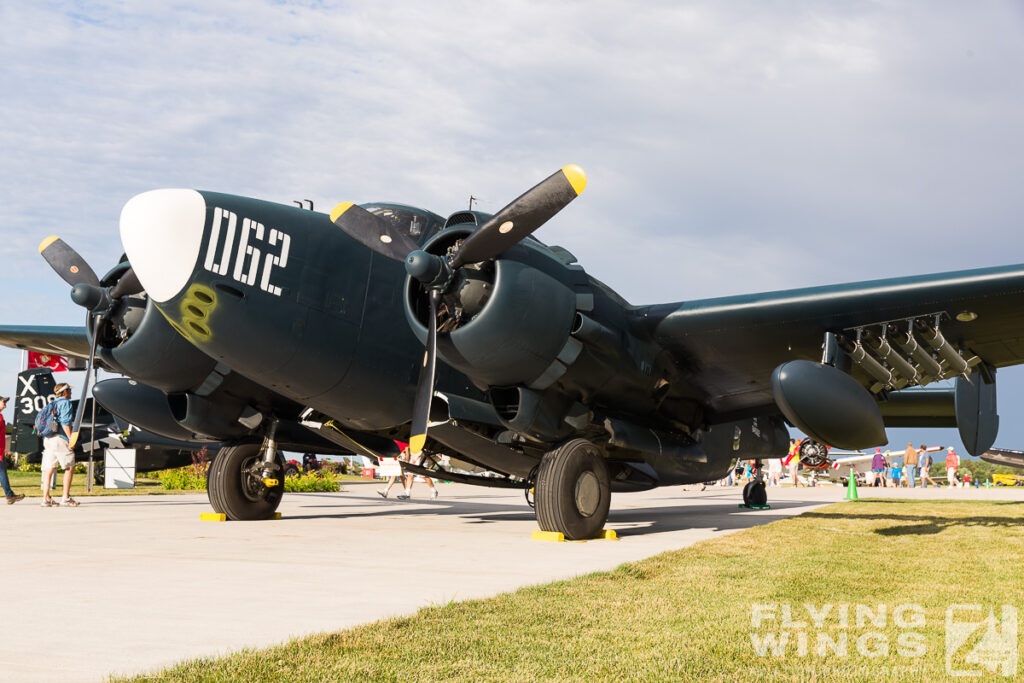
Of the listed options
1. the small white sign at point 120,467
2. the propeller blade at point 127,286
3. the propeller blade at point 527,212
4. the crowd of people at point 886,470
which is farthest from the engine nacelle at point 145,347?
the crowd of people at point 886,470

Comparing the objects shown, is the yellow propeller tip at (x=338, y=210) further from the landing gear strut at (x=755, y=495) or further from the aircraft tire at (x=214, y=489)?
the landing gear strut at (x=755, y=495)

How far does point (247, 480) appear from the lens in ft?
40.1

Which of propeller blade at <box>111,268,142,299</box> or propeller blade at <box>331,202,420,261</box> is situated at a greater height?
propeller blade at <box>331,202,420,261</box>

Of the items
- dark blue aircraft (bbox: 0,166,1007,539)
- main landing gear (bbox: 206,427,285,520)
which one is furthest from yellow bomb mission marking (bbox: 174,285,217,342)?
main landing gear (bbox: 206,427,285,520)

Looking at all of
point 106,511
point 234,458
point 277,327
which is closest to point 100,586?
point 277,327

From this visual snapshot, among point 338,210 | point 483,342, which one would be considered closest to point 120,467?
point 338,210

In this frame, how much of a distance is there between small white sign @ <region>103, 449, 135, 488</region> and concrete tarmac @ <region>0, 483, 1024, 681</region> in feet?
28.4

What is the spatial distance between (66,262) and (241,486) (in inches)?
162

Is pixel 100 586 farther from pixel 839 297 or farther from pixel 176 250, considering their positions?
pixel 839 297

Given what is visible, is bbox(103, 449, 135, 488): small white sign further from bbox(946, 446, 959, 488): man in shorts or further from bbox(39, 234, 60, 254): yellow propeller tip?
bbox(946, 446, 959, 488): man in shorts

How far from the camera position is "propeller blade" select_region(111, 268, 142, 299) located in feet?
35.0

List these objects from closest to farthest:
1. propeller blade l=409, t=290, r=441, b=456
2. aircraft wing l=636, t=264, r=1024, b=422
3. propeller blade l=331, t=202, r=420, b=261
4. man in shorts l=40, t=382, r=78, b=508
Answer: propeller blade l=409, t=290, r=441, b=456 → propeller blade l=331, t=202, r=420, b=261 → aircraft wing l=636, t=264, r=1024, b=422 → man in shorts l=40, t=382, r=78, b=508

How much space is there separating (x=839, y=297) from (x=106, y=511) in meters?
12.1

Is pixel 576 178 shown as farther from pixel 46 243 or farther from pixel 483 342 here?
pixel 46 243
